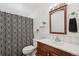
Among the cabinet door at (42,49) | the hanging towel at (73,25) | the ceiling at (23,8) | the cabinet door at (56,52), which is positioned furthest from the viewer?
the cabinet door at (42,49)

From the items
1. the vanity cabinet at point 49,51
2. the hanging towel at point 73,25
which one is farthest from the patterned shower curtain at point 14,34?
the hanging towel at point 73,25

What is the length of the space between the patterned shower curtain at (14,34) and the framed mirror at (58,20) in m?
0.69

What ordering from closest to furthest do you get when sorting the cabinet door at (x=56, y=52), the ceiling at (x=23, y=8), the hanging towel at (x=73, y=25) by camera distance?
the cabinet door at (x=56, y=52) < the ceiling at (x=23, y=8) < the hanging towel at (x=73, y=25)

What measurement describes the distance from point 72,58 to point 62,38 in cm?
84

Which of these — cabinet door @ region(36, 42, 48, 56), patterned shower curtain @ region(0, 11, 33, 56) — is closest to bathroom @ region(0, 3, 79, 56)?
patterned shower curtain @ region(0, 11, 33, 56)

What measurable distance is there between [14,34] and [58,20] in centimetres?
94

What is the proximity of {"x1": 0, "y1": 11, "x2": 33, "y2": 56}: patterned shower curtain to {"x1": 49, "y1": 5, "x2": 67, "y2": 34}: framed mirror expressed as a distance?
69 cm

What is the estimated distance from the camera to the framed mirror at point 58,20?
1.95 m

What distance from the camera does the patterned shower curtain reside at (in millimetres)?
1564

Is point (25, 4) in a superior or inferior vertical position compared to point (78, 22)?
superior

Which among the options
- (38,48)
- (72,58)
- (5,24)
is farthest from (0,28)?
(72,58)

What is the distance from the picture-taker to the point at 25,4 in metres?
1.64

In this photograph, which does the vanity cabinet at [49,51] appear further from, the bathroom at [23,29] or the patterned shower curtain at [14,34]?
the patterned shower curtain at [14,34]

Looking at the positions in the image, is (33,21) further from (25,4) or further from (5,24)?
(5,24)
